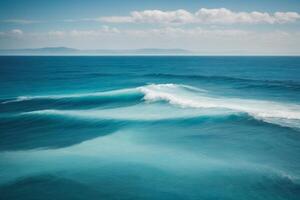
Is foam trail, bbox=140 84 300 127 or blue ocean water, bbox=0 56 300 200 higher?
foam trail, bbox=140 84 300 127

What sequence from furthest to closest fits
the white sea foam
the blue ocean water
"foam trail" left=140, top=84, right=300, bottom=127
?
1. the white sea foam
2. "foam trail" left=140, top=84, right=300, bottom=127
3. the blue ocean water

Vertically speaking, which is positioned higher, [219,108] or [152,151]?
[219,108]

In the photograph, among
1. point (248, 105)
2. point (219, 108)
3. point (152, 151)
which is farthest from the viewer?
point (248, 105)

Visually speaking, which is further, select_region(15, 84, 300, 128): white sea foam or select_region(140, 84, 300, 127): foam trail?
select_region(15, 84, 300, 128): white sea foam

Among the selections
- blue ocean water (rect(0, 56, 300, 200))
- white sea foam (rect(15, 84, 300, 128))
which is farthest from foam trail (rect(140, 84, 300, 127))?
blue ocean water (rect(0, 56, 300, 200))

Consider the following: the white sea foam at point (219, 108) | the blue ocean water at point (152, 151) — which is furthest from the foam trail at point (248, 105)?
the blue ocean water at point (152, 151)

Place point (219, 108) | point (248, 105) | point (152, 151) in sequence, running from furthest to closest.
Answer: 1. point (248, 105)
2. point (219, 108)
3. point (152, 151)

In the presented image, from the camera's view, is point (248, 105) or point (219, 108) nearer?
point (219, 108)

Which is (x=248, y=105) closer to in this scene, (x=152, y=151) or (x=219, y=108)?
(x=219, y=108)

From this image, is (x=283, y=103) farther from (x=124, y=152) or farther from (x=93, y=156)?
(x=93, y=156)

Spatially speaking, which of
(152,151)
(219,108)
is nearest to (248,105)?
(219,108)

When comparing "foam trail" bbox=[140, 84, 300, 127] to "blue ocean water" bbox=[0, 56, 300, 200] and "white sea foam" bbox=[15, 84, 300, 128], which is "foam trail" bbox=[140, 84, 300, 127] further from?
"blue ocean water" bbox=[0, 56, 300, 200]

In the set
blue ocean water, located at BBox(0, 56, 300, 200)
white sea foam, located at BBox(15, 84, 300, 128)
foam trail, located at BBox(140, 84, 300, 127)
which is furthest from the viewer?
white sea foam, located at BBox(15, 84, 300, 128)
